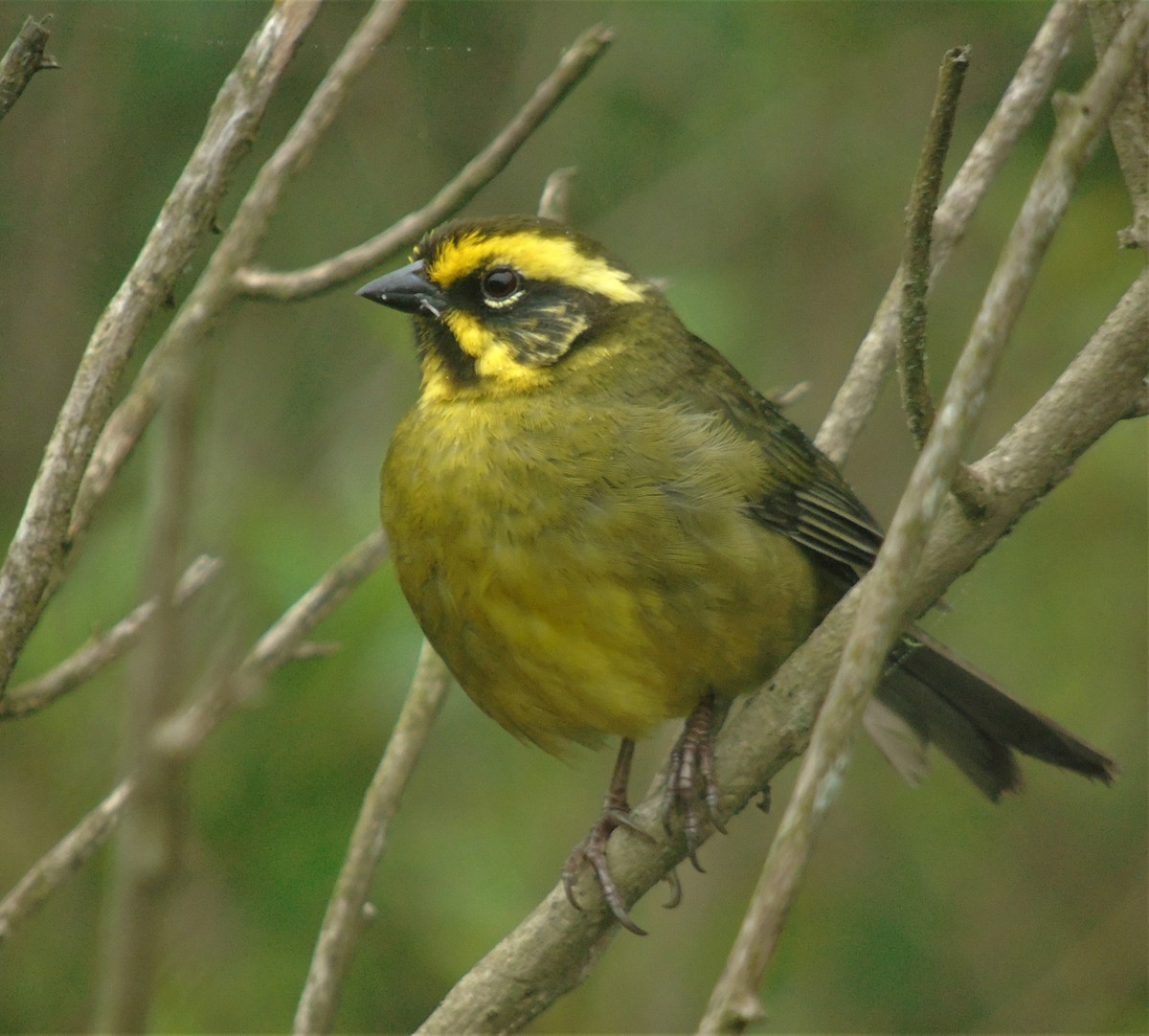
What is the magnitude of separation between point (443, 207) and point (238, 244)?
2.88ft

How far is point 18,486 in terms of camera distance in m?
6.40

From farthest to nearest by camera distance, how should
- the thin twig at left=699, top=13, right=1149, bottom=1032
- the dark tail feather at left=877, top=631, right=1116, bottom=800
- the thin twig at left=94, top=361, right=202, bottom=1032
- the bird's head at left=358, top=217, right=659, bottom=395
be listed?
the bird's head at left=358, top=217, right=659, bottom=395 < the dark tail feather at left=877, top=631, right=1116, bottom=800 < the thin twig at left=699, top=13, right=1149, bottom=1032 < the thin twig at left=94, top=361, right=202, bottom=1032

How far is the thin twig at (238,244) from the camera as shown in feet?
9.48

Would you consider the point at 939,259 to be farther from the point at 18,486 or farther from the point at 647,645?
the point at 18,486

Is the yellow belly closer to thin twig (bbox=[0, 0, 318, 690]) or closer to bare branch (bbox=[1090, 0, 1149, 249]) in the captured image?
thin twig (bbox=[0, 0, 318, 690])

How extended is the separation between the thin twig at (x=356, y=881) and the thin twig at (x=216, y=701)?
13.4 inches

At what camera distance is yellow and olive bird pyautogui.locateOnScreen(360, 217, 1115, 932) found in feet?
11.7

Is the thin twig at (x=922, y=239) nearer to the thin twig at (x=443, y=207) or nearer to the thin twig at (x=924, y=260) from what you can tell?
the thin twig at (x=924, y=260)

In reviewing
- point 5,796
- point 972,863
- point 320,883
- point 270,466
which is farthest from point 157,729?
point 972,863

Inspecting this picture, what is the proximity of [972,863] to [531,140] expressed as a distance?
11.6 ft

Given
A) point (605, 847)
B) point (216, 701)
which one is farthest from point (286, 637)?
point (216, 701)

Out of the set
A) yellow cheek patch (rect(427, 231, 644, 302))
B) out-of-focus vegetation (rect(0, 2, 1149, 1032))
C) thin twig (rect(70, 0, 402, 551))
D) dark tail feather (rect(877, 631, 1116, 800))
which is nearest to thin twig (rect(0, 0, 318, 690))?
thin twig (rect(70, 0, 402, 551))

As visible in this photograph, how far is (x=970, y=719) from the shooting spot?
412 centimetres

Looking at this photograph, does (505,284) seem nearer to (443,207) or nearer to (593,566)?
(443,207)
